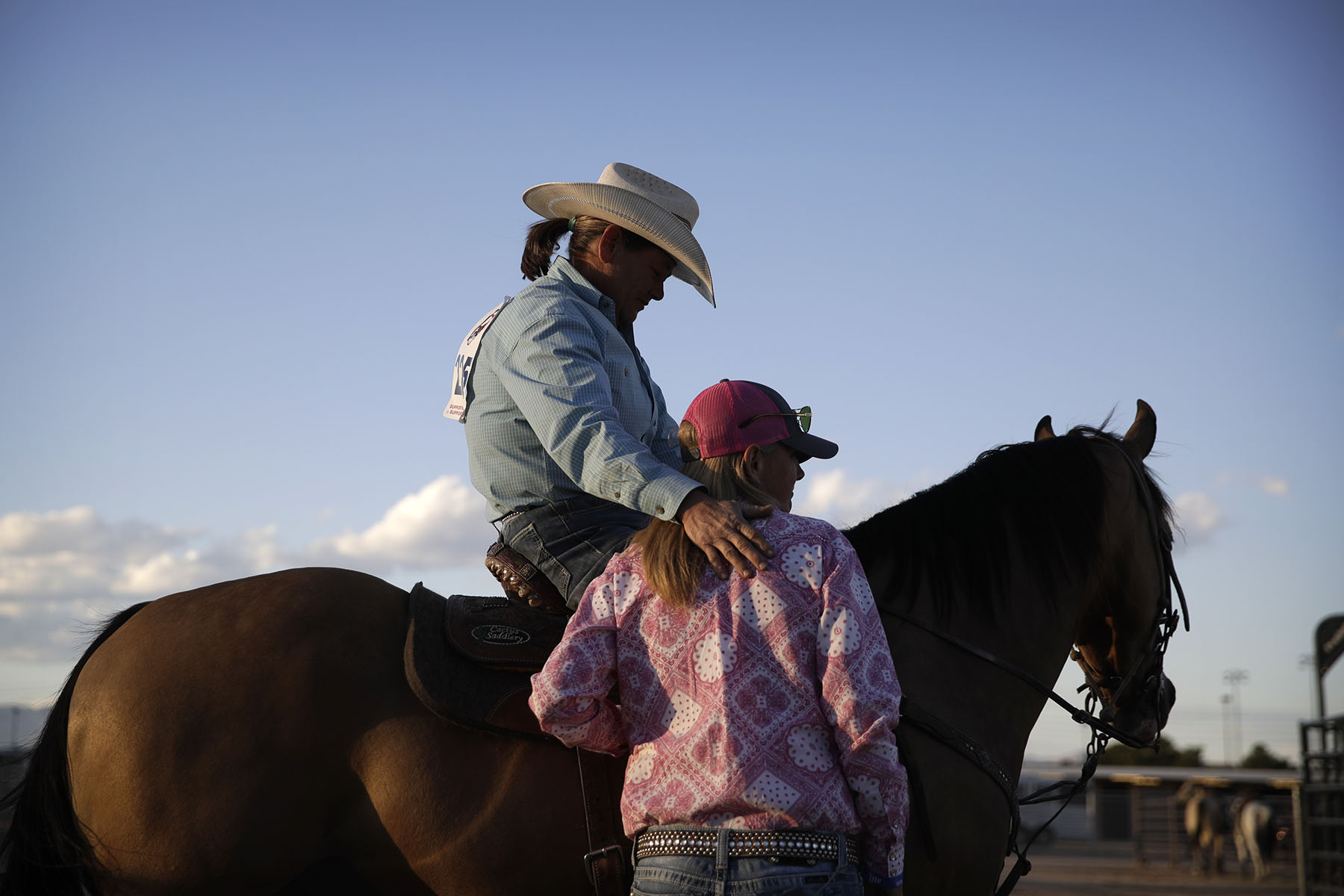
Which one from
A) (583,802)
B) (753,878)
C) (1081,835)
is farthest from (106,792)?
(1081,835)

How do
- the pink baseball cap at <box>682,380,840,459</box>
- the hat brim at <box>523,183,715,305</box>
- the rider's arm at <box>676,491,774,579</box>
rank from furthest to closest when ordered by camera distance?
1. the hat brim at <box>523,183,715,305</box>
2. the pink baseball cap at <box>682,380,840,459</box>
3. the rider's arm at <box>676,491,774,579</box>

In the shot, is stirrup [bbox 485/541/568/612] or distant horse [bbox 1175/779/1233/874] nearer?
stirrup [bbox 485/541/568/612]

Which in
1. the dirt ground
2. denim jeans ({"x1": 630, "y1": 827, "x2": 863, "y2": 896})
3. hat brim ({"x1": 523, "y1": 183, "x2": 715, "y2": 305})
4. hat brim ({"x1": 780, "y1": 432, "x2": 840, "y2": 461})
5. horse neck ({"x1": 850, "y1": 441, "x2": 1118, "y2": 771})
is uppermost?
hat brim ({"x1": 523, "y1": 183, "x2": 715, "y2": 305})

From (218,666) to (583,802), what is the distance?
1.08 meters

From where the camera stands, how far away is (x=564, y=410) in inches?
121

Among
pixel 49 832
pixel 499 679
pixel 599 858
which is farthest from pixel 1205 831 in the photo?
pixel 49 832

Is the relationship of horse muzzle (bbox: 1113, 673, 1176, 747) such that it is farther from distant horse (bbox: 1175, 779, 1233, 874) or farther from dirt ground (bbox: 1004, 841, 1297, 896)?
distant horse (bbox: 1175, 779, 1233, 874)

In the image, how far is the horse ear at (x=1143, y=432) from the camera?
3929 mm

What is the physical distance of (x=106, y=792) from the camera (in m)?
2.82

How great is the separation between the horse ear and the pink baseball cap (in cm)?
179

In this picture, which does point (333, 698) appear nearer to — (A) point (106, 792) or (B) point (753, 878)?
(A) point (106, 792)

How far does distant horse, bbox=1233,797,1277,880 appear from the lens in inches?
1028

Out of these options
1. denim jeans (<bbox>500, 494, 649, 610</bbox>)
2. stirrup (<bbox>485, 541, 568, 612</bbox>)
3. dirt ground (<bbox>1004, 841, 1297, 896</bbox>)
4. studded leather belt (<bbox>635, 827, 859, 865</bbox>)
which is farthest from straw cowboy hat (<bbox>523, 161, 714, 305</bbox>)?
dirt ground (<bbox>1004, 841, 1297, 896</bbox>)

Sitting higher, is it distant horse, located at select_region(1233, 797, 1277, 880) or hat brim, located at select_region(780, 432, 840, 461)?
hat brim, located at select_region(780, 432, 840, 461)
